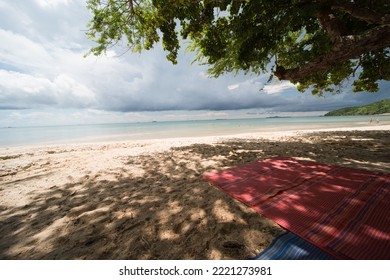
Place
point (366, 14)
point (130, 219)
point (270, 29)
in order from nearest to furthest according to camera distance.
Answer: point (130, 219) < point (366, 14) < point (270, 29)

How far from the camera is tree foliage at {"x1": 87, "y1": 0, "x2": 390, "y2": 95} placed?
18.9ft

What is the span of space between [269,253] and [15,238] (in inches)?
154

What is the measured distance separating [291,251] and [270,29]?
8.83m

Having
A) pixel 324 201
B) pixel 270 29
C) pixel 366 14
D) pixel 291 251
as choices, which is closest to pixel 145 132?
pixel 270 29

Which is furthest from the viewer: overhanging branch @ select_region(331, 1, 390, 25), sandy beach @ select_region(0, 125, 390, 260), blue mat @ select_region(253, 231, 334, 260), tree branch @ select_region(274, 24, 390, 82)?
tree branch @ select_region(274, 24, 390, 82)

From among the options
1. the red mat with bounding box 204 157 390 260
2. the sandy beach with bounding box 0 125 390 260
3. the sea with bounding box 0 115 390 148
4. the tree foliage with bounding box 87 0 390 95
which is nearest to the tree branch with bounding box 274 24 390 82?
the tree foliage with bounding box 87 0 390 95

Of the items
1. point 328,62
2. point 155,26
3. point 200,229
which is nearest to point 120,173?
point 200,229

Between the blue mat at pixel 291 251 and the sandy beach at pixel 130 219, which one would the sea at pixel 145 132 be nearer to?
the sandy beach at pixel 130 219

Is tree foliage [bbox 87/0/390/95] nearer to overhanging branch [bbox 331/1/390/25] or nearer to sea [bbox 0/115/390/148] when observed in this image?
overhanging branch [bbox 331/1/390/25]

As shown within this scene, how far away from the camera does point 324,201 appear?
306cm

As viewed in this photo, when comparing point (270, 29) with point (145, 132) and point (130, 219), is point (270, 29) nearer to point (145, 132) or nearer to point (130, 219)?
point (130, 219)

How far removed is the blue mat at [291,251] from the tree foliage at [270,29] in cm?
687

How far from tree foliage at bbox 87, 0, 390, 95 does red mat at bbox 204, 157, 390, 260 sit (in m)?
4.57

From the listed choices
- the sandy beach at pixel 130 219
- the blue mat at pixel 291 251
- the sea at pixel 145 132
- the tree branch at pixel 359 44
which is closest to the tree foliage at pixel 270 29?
the tree branch at pixel 359 44
